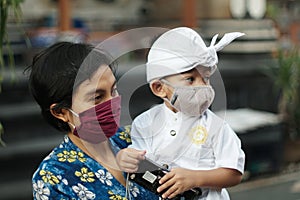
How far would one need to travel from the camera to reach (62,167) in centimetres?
193

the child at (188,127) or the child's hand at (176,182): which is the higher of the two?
the child at (188,127)

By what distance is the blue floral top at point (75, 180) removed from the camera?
6.24 feet

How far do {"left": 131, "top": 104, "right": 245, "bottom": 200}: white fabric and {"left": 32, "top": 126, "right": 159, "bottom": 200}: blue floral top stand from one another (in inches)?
5.3

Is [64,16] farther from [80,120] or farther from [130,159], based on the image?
[130,159]

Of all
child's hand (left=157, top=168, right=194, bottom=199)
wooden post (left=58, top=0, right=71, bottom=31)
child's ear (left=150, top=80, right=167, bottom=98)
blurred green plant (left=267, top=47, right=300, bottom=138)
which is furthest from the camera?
blurred green plant (left=267, top=47, right=300, bottom=138)

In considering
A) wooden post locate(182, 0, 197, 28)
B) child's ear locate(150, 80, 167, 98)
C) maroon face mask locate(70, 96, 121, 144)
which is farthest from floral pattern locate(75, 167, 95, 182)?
wooden post locate(182, 0, 197, 28)

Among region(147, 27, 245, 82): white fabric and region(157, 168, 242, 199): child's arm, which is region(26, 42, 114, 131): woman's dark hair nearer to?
region(147, 27, 245, 82): white fabric

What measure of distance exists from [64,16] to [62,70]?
425cm

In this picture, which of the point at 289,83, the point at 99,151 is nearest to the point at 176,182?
the point at 99,151

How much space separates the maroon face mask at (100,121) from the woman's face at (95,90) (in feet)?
0.05

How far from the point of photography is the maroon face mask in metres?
1.99

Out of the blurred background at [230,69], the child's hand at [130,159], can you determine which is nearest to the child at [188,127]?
the child's hand at [130,159]

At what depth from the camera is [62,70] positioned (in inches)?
77.4

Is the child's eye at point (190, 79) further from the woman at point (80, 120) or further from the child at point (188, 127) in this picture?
the woman at point (80, 120)
